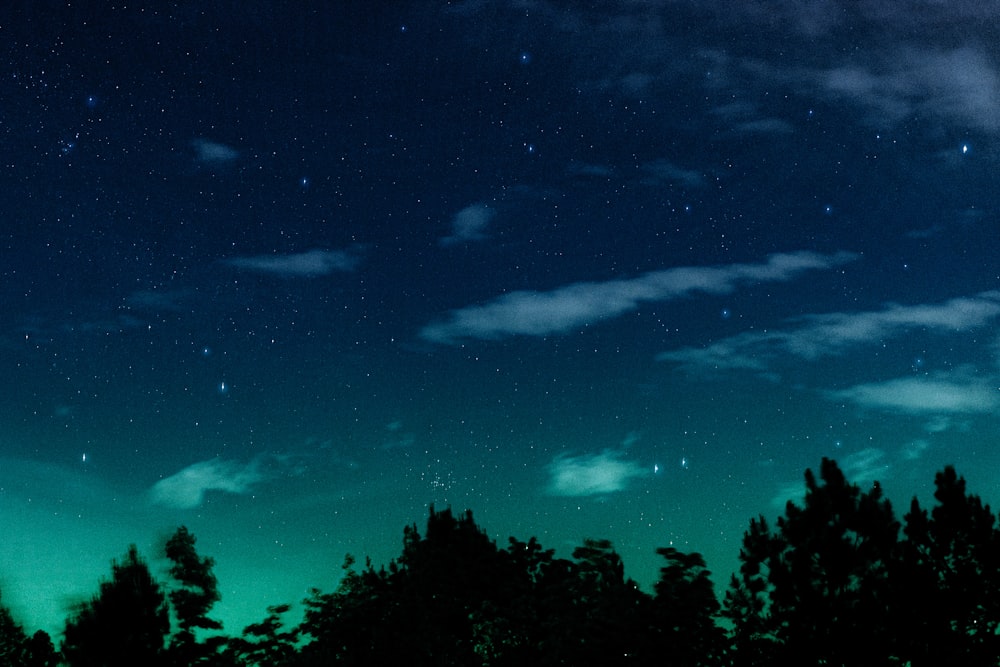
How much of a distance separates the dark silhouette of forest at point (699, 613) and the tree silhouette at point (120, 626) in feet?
0.15

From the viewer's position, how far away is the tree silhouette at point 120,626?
2919 centimetres

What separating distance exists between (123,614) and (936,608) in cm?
2731

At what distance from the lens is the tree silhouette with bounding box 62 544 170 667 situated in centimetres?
2919

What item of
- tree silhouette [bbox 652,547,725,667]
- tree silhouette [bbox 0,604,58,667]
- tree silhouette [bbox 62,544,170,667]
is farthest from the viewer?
tree silhouette [bbox 0,604,58,667]

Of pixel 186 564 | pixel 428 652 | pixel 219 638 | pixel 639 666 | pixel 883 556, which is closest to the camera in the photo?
pixel 639 666

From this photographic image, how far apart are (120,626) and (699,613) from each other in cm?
2160

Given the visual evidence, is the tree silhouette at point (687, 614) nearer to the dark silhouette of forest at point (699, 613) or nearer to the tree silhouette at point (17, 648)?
the dark silhouette of forest at point (699, 613)

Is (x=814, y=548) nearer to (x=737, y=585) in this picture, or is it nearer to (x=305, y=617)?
(x=737, y=585)

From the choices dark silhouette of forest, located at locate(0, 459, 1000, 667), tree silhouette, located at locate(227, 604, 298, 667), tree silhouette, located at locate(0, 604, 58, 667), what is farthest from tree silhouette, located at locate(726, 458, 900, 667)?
tree silhouette, located at locate(0, 604, 58, 667)

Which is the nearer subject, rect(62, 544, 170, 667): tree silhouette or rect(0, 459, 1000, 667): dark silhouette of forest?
rect(0, 459, 1000, 667): dark silhouette of forest

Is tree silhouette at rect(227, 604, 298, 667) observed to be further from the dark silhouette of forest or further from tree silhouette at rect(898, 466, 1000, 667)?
tree silhouette at rect(898, 466, 1000, 667)

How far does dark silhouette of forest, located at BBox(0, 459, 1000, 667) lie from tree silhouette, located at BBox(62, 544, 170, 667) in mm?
46

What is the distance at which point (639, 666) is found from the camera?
765 inches

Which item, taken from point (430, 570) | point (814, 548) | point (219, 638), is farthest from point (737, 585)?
point (219, 638)
